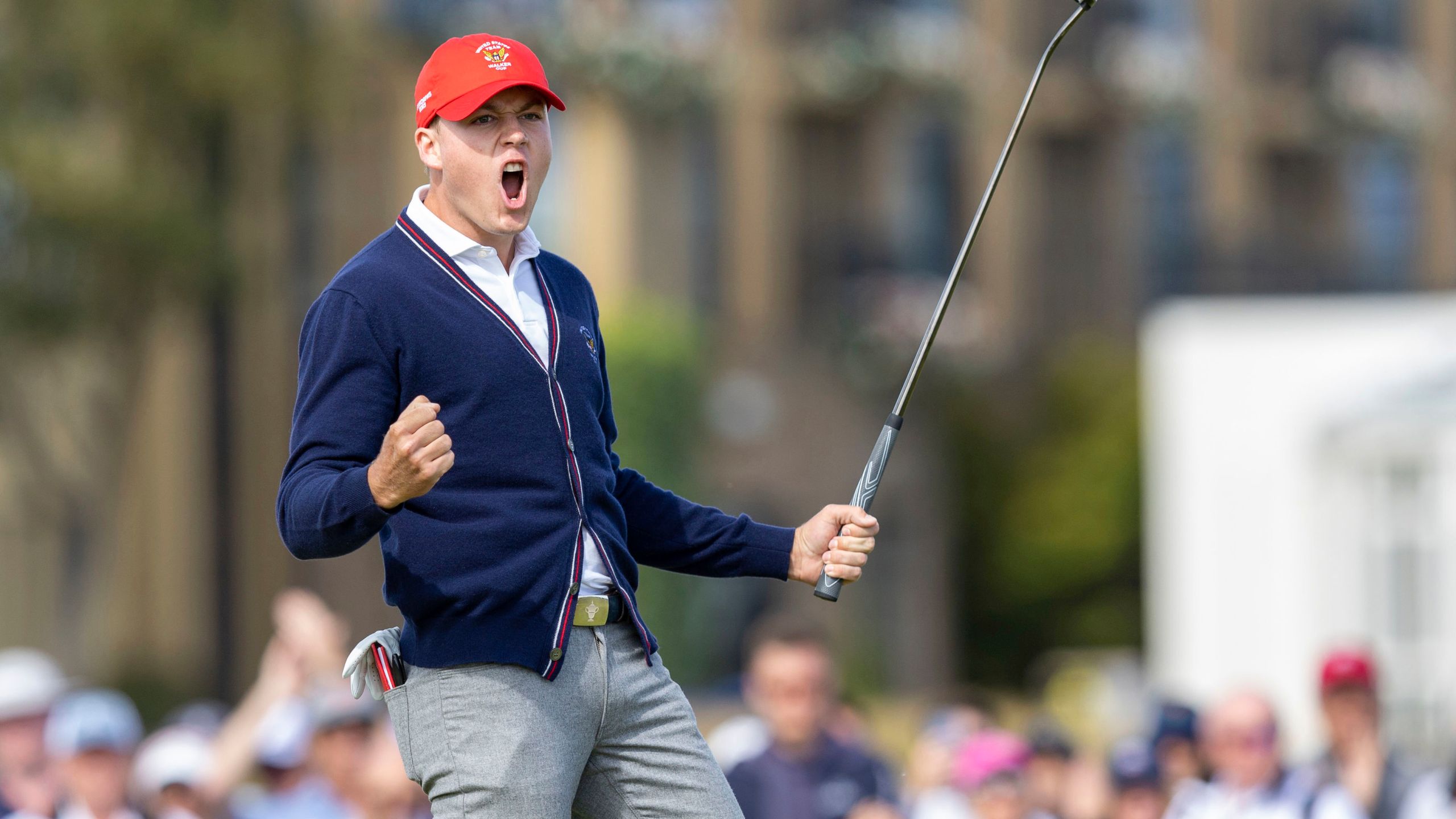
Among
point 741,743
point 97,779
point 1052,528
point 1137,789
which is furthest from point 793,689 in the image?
point 1052,528

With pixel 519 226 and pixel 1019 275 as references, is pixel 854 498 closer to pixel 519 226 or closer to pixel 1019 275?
pixel 519 226

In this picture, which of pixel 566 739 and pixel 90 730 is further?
pixel 90 730

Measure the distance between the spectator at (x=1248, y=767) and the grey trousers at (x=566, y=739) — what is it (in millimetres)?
3766

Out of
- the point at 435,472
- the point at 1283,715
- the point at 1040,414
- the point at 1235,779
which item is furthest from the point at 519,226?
the point at 1040,414

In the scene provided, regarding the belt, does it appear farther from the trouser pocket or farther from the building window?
A: the building window

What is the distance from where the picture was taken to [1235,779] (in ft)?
22.3

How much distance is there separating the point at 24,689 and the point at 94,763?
0.45 metres

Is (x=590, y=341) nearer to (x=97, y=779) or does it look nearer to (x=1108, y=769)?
(x=97, y=779)

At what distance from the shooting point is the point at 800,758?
6527 millimetres

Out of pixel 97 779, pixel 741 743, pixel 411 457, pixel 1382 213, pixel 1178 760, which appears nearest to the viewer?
pixel 411 457

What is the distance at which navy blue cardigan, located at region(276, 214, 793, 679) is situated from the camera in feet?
10.3

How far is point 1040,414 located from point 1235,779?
69.4 ft

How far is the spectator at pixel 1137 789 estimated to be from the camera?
699cm

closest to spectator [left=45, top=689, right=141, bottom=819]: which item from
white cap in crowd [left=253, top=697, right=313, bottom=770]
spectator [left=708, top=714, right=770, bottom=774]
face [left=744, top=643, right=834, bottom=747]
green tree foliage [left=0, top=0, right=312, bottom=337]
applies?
white cap in crowd [left=253, top=697, right=313, bottom=770]
